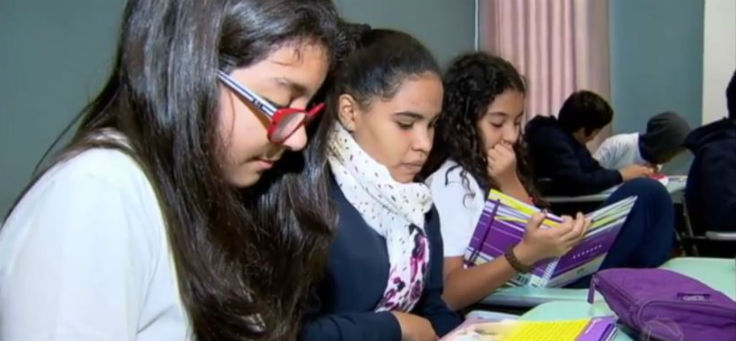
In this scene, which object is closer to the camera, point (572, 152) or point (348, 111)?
point (348, 111)

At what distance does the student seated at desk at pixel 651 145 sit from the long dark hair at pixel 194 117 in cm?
359

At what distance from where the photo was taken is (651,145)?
4.12 m

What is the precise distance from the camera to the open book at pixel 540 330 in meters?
A: 1.08

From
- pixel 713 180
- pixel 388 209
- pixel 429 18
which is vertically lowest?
pixel 713 180

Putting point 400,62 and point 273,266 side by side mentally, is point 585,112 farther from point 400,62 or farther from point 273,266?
point 273,266

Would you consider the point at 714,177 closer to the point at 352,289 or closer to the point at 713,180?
the point at 713,180

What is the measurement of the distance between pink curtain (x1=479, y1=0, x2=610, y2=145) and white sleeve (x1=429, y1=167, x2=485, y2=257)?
2.88 meters

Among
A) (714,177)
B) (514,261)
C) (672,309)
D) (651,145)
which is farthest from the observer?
(651,145)

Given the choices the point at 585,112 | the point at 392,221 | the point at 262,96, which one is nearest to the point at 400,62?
the point at 392,221

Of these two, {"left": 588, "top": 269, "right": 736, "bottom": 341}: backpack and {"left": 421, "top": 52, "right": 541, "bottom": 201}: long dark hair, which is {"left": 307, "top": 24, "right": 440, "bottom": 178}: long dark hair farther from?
{"left": 588, "top": 269, "right": 736, "bottom": 341}: backpack

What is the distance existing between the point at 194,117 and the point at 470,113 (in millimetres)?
1083

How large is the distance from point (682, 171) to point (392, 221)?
348cm

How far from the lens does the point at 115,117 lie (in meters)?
0.76

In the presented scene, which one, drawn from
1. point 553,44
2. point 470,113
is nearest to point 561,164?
point 553,44
